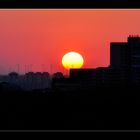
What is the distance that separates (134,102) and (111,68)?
1191 inches

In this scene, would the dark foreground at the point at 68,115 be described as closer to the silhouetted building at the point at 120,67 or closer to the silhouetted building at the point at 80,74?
the silhouetted building at the point at 120,67

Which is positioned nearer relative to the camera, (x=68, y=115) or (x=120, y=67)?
(x=68, y=115)

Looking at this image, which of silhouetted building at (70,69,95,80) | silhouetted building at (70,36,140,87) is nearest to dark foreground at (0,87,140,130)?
silhouetted building at (70,36,140,87)

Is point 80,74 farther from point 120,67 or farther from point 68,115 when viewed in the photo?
point 68,115

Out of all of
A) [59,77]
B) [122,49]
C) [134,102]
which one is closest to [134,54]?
[122,49]

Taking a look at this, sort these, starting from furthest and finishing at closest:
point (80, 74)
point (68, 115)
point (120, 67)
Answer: point (120, 67), point (80, 74), point (68, 115)

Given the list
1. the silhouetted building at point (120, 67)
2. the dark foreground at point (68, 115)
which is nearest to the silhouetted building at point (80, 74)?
the silhouetted building at point (120, 67)

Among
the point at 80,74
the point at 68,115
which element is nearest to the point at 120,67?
the point at 80,74

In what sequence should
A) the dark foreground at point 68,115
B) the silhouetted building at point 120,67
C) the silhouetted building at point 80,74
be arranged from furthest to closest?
1. the silhouetted building at point 80,74
2. the silhouetted building at point 120,67
3. the dark foreground at point 68,115

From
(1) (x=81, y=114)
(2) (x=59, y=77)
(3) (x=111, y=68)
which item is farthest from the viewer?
(3) (x=111, y=68)
